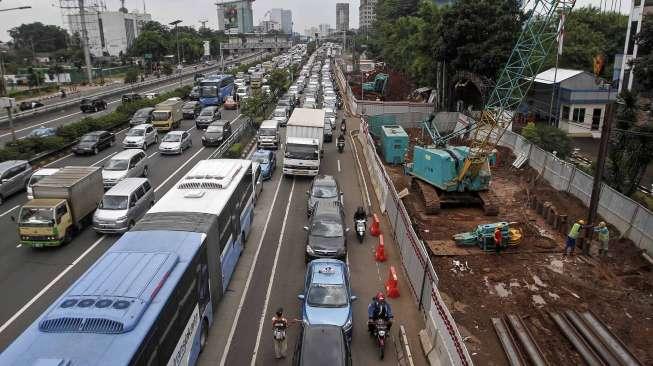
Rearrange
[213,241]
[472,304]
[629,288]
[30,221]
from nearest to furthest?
[213,241], [472,304], [629,288], [30,221]

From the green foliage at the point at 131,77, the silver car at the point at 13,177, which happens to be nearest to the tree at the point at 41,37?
the green foliage at the point at 131,77

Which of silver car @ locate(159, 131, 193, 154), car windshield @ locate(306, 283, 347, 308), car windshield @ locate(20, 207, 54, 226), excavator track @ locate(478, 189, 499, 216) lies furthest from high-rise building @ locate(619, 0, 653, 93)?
car windshield @ locate(20, 207, 54, 226)

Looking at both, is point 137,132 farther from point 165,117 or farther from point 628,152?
point 628,152

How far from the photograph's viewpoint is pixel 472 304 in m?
15.7

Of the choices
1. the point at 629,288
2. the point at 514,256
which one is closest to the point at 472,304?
the point at 514,256

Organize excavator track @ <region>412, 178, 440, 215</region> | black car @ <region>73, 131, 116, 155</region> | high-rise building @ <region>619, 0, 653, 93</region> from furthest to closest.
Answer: high-rise building @ <region>619, 0, 653, 93</region> → black car @ <region>73, 131, 116, 155</region> → excavator track @ <region>412, 178, 440, 215</region>

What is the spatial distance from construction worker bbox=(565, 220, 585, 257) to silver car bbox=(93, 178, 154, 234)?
18.2 metres

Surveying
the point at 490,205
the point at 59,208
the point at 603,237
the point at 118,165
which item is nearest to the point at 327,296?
the point at 603,237

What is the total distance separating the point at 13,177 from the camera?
2514 cm

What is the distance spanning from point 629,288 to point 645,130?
359 inches

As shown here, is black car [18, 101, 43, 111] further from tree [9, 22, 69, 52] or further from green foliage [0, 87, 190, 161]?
tree [9, 22, 69, 52]

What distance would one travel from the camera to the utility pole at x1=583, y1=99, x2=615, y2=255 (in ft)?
54.0

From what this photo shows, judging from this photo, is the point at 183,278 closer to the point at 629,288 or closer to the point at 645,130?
the point at 629,288

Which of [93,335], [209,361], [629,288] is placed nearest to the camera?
[93,335]
